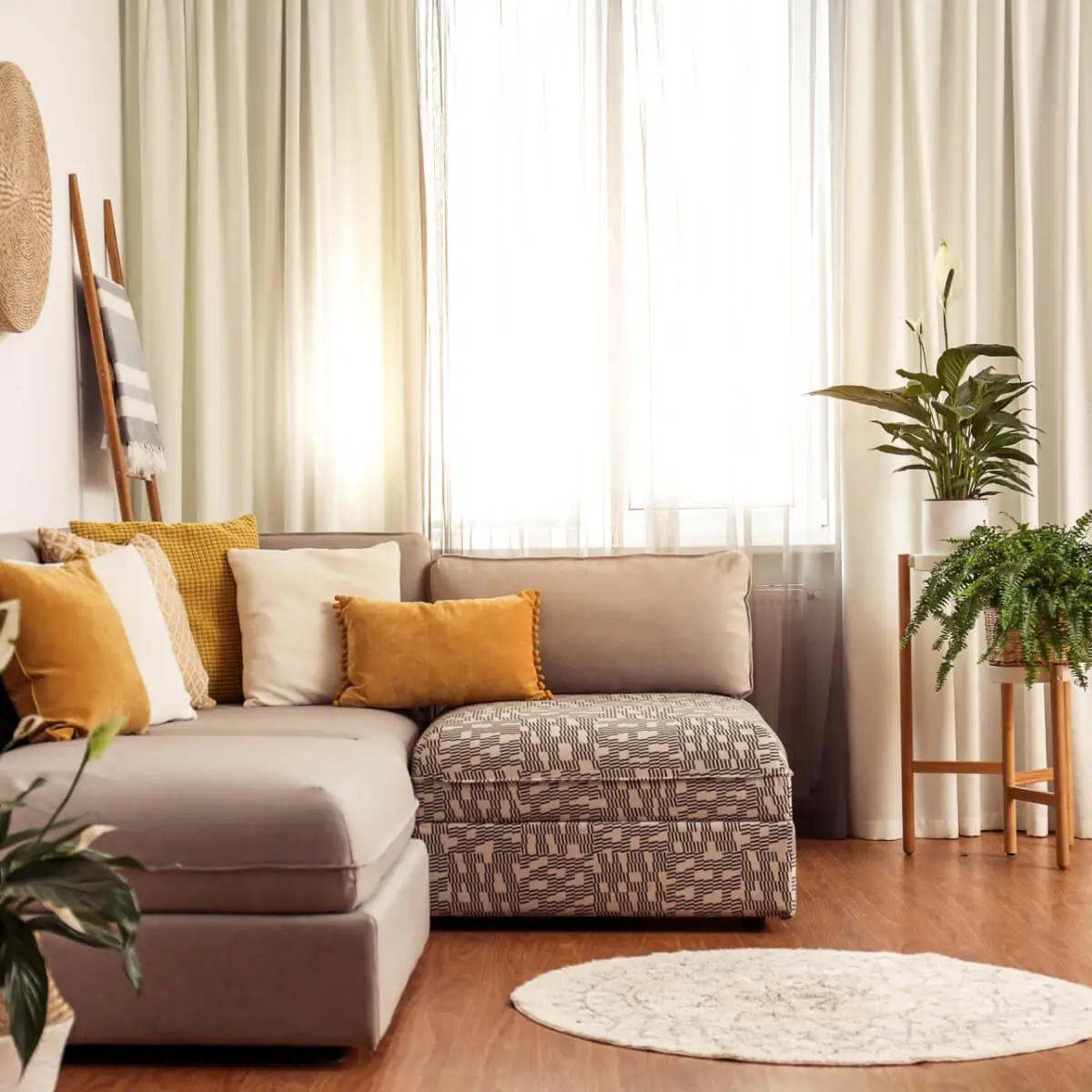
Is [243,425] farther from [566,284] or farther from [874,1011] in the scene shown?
[874,1011]

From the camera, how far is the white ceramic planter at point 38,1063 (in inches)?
47.9

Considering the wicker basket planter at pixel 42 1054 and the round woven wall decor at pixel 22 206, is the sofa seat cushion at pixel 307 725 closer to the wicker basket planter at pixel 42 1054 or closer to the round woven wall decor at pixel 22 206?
the round woven wall decor at pixel 22 206

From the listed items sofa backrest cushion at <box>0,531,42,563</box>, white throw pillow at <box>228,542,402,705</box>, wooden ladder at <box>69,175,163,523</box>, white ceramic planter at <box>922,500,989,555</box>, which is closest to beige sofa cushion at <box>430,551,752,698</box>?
white throw pillow at <box>228,542,402,705</box>

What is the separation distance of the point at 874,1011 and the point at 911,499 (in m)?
1.91

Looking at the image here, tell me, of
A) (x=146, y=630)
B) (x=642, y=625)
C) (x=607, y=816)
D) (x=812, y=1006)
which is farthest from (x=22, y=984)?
A: (x=642, y=625)

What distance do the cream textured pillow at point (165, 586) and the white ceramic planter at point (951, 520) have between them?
198cm

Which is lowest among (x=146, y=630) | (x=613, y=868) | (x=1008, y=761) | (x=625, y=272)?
(x=613, y=868)

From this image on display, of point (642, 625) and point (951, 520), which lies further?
point (951, 520)

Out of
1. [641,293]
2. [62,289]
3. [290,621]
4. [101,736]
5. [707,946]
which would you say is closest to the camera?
[101,736]

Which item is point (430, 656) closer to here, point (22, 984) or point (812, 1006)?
point (812, 1006)

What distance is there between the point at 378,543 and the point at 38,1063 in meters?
2.36

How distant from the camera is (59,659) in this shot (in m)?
2.45

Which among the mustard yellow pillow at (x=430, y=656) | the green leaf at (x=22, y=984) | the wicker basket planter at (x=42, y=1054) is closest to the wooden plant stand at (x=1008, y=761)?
the mustard yellow pillow at (x=430, y=656)

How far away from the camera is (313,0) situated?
3.92 meters
